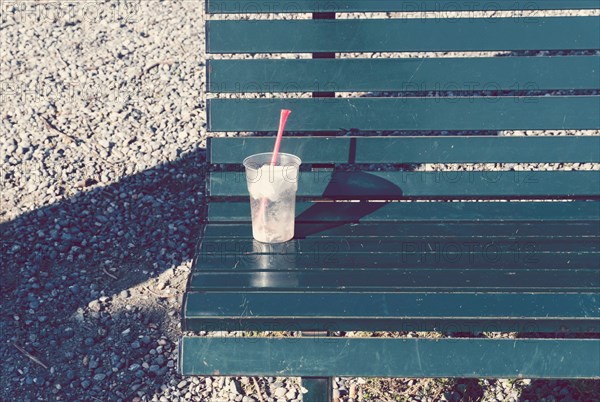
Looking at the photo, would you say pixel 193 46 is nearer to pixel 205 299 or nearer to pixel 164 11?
pixel 164 11

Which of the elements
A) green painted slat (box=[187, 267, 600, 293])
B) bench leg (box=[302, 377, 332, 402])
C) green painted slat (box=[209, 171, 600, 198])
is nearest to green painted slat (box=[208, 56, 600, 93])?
green painted slat (box=[209, 171, 600, 198])

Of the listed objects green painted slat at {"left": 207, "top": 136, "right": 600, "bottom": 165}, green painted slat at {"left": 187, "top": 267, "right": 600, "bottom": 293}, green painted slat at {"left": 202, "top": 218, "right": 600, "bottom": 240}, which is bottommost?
green painted slat at {"left": 187, "top": 267, "right": 600, "bottom": 293}

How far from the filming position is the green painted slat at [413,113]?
2613 mm

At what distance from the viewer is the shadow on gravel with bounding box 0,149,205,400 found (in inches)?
113

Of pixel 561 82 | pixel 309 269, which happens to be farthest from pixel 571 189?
pixel 309 269

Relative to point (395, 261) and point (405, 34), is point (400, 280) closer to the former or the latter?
point (395, 261)

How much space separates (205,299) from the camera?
2062mm

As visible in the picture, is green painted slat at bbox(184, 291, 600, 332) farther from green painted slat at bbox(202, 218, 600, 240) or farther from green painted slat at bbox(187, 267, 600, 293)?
green painted slat at bbox(202, 218, 600, 240)

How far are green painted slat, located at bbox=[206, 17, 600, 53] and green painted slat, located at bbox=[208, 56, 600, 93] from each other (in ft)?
0.14

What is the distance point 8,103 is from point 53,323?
1.66 meters

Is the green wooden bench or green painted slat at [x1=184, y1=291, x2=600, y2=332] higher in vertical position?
the green wooden bench

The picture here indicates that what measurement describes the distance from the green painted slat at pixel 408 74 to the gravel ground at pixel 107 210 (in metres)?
0.96

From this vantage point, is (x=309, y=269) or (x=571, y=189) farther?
→ (x=571, y=189)

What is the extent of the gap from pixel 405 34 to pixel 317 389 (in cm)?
112
